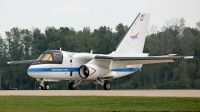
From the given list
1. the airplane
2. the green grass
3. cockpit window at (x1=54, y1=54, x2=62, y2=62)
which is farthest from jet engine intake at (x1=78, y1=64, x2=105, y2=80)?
the green grass

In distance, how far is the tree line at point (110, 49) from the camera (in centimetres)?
4700

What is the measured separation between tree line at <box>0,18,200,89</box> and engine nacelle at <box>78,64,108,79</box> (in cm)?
358

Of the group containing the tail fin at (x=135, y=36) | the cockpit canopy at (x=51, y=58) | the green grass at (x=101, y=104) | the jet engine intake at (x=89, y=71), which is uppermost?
the tail fin at (x=135, y=36)

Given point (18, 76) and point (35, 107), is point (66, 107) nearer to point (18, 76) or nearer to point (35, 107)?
point (35, 107)

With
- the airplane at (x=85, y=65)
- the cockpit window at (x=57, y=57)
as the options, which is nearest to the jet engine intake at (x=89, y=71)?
the airplane at (x=85, y=65)

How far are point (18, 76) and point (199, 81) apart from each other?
31352 mm

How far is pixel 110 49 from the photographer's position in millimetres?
73188

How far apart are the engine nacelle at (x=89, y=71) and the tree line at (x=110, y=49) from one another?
3.58 m

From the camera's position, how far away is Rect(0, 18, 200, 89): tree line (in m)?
47.0

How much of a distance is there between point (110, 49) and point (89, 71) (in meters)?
29.8

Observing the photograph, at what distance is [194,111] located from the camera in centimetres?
2267

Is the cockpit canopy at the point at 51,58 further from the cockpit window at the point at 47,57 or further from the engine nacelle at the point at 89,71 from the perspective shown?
the engine nacelle at the point at 89,71

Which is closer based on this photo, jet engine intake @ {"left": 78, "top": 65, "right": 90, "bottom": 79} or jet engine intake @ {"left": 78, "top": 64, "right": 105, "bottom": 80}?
jet engine intake @ {"left": 78, "top": 64, "right": 105, "bottom": 80}

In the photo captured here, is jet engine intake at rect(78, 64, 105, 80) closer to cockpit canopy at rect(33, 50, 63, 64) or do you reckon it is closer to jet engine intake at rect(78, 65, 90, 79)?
jet engine intake at rect(78, 65, 90, 79)
